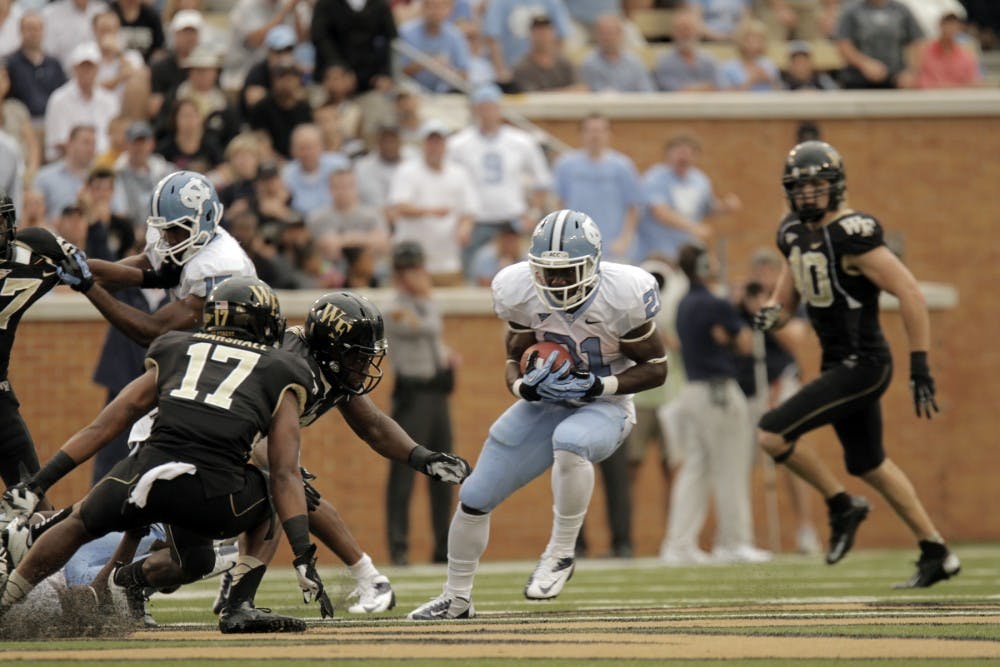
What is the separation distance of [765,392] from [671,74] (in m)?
4.05

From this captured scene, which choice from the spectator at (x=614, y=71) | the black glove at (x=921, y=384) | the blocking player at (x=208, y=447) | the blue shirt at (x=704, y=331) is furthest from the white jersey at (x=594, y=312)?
the spectator at (x=614, y=71)

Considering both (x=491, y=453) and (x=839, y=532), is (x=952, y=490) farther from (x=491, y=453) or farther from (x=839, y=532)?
(x=491, y=453)

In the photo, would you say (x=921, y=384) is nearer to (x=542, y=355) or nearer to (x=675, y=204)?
(x=542, y=355)

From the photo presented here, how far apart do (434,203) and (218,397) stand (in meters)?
7.38

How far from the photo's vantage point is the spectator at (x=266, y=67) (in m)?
14.3

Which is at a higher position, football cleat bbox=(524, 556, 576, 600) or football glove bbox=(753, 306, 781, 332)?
football glove bbox=(753, 306, 781, 332)

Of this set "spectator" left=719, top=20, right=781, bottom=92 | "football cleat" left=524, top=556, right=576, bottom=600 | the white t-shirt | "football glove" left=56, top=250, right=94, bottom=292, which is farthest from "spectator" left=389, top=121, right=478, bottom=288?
"football cleat" left=524, top=556, right=576, bottom=600

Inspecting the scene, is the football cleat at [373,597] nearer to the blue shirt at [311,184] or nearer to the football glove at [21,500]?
the football glove at [21,500]

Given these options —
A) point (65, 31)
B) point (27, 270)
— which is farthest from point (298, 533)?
point (65, 31)

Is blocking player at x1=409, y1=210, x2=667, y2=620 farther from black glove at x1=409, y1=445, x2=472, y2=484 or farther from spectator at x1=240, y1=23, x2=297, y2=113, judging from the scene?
spectator at x1=240, y1=23, x2=297, y2=113

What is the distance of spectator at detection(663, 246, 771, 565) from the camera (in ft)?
41.3

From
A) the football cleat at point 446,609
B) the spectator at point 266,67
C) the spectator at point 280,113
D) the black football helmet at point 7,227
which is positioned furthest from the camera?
the spectator at point 266,67

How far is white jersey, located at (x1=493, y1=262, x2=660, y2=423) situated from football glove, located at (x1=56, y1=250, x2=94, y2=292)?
1.71 m

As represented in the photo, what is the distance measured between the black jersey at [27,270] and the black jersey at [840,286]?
372 cm
